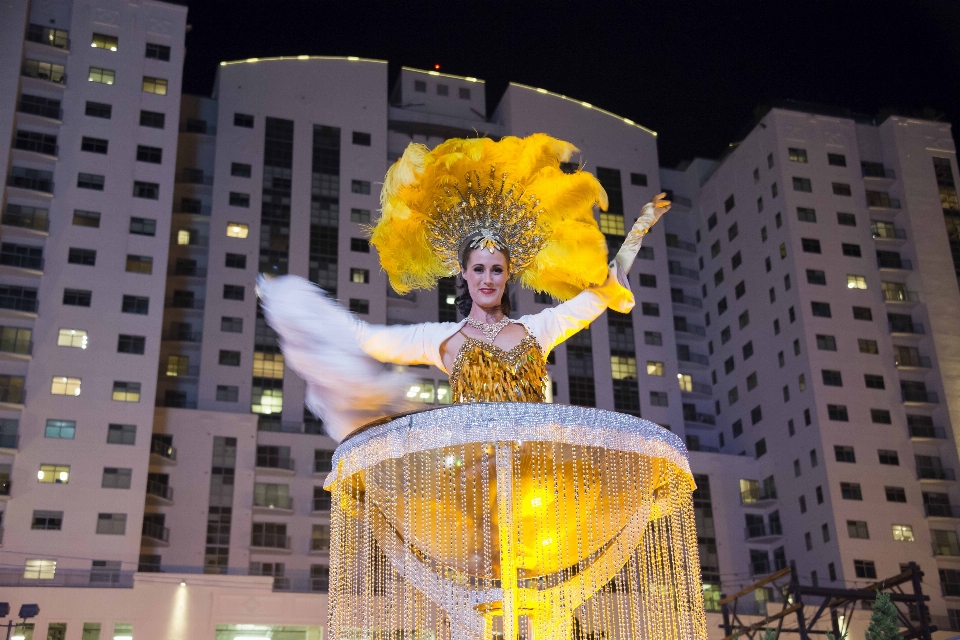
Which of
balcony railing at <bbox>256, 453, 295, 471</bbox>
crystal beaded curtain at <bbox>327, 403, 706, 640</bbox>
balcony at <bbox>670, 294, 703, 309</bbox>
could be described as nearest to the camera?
crystal beaded curtain at <bbox>327, 403, 706, 640</bbox>

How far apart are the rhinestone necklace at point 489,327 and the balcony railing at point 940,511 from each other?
51401mm

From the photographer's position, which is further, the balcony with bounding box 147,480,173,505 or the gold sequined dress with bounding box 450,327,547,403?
the balcony with bounding box 147,480,173,505

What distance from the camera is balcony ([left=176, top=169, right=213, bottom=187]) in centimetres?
6147

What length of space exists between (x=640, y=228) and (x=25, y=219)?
48.7 metres

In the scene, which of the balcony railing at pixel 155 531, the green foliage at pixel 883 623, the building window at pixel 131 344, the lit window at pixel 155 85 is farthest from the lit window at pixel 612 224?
the green foliage at pixel 883 623

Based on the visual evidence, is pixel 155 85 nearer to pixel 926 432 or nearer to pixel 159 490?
pixel 159 490

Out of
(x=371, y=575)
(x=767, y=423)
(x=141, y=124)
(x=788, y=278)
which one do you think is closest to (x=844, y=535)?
(x=767, y=423)

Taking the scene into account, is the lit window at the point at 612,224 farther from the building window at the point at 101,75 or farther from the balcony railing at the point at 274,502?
the building window at the point at 101,75

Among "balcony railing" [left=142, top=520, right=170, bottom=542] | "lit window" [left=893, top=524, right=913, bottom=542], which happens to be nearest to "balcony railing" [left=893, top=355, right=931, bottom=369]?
"lit window" [left=893, top=524, right=913, bottom=542]

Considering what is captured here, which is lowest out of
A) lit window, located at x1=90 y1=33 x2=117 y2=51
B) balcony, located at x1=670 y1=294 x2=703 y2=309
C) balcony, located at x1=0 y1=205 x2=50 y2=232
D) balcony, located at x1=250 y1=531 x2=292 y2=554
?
balcony, located at x1=250 y1=531 x2=292 y2=554

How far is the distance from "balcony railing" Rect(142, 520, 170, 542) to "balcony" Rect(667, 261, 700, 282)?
34494mm

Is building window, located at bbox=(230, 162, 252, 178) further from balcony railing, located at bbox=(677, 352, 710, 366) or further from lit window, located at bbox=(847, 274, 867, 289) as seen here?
lit window, located at bbox=(847, 274, 867, 289)

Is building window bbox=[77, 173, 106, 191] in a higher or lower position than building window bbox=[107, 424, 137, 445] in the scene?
higher

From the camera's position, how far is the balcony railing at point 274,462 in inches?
2128
